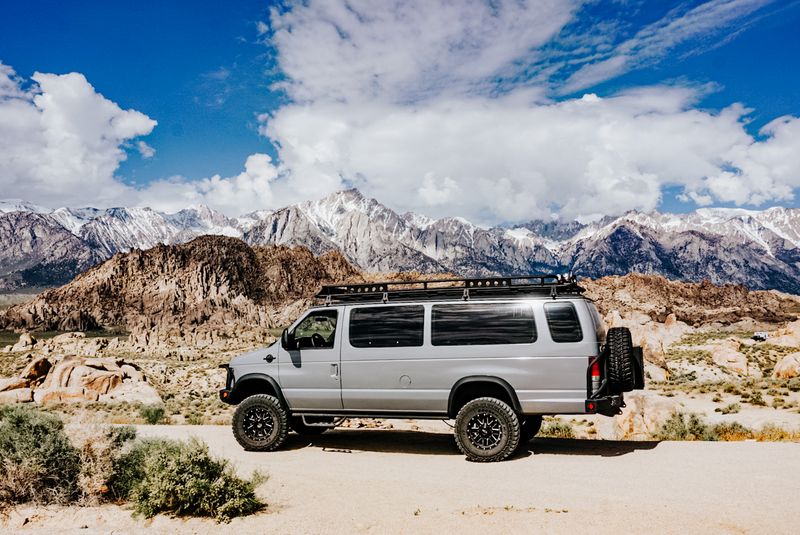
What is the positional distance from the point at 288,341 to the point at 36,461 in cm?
415

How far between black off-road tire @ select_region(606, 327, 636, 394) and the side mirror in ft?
17.2

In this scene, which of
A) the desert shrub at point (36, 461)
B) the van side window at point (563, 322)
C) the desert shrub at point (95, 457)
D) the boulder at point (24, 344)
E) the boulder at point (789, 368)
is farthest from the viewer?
the boulder at point (24, 344)

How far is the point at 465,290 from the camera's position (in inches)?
373

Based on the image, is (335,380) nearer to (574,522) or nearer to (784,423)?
(574,522)

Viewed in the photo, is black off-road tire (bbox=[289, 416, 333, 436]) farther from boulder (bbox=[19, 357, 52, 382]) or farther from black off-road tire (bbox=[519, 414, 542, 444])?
boulder (bbox=[19, 357, 52, 382])

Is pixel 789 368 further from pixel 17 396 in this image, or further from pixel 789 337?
pixel 17 396

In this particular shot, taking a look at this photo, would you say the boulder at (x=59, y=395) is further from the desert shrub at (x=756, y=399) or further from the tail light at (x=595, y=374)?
the desert shrub at (x=756, y=399)

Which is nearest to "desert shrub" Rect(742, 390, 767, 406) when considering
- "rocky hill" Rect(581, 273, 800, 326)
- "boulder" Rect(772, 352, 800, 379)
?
"boulder" Rect(772, 352, 800, 379)

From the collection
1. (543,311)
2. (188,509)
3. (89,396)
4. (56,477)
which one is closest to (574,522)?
(543,311)

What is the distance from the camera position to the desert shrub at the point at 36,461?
6816 millimetres

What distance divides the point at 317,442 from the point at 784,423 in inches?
586

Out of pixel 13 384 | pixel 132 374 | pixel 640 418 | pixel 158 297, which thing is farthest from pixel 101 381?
pixel 158 297

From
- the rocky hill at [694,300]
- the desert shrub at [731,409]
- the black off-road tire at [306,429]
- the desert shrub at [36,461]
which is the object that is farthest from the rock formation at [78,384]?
the rocky hill at [694,300]

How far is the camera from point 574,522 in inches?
246
